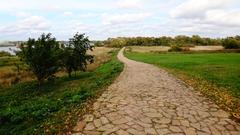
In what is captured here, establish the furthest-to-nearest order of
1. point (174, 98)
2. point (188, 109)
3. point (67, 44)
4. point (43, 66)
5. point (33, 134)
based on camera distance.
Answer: point (67, 44), point (43, 66), point (174, 98), point (188, 109), point (33, 134)

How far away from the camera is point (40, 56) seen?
70.2ft

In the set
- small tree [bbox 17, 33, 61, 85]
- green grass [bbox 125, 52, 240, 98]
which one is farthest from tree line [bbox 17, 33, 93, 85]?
green grass [bbox 125, 52, 240, 98]

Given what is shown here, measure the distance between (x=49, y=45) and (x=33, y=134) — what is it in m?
16.5

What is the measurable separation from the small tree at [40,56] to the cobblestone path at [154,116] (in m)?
11.9

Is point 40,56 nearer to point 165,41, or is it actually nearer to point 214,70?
point 214,70

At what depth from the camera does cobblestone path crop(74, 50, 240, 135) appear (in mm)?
7070

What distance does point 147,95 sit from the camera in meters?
11.2

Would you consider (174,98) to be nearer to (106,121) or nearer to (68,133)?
(106,121)

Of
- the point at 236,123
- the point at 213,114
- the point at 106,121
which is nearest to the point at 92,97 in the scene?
the point at 106,121

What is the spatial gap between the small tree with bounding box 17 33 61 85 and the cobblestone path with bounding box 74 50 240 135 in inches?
468

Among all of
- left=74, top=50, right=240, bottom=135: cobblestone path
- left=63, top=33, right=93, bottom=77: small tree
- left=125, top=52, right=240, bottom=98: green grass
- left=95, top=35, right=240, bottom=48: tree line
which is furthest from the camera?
left=95, top=35, right=240, bottom=48: tree line

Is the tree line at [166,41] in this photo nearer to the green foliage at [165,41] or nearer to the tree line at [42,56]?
the green foliage at [165,41]

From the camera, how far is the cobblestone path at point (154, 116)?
7.07 m

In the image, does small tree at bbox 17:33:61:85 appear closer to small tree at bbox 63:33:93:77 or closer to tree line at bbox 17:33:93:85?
tree line at bbox 17:33:93:85
